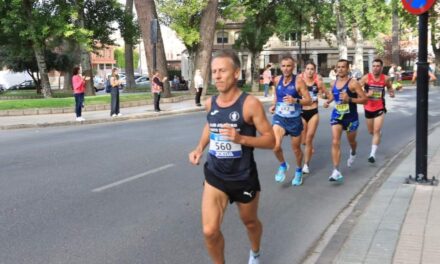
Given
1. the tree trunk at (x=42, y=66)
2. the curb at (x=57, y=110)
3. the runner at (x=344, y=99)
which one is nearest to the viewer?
the runner at (x=344, y=99)

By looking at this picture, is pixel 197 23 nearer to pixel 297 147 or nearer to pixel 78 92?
pixel 78 92

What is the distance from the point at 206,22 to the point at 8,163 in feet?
63.2

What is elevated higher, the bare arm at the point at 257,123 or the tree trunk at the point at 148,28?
the tree trunk at the point at 148,28

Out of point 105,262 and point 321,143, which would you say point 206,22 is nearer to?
point 321,143

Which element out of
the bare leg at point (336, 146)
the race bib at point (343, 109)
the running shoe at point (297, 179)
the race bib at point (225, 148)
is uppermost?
the race bib at point (225, 148)

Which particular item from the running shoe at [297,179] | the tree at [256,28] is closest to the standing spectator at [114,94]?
A: the running shoe at [297,179]

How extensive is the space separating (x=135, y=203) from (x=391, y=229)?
3.04 metres

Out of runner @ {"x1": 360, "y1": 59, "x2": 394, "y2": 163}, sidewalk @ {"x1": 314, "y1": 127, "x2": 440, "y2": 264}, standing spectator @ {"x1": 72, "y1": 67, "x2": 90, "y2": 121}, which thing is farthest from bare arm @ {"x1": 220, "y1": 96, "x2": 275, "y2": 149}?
standing spectator @ {"x1": 72, "y1": 67, "x2": 90, "y2": 121}

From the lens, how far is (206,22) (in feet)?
90.2

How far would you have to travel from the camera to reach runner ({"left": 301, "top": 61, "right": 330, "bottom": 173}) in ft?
26.8

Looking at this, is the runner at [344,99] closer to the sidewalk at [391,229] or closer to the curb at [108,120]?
the sidewalk at [391,229]

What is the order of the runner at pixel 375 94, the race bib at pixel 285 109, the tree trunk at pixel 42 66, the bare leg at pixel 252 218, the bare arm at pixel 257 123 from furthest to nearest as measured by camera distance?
the tree trunk at pixel 42 66
the runner at pixel 375 94
the race bib at pixel 285 109
the bare leg at pixel 252 218
the bare arm at pixel 257 123

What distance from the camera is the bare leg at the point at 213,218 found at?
12.2 feet

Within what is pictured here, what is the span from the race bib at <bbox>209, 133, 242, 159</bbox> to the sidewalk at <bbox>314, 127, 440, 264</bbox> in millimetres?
1291
